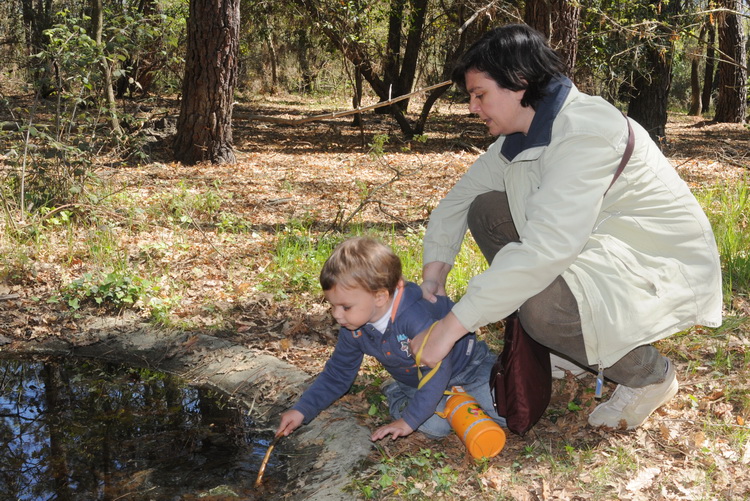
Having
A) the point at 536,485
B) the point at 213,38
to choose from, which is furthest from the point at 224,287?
the point at 213,38

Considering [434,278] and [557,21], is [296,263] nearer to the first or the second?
[434,278]

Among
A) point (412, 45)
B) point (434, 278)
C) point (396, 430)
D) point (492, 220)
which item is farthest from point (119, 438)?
point (412, 45)

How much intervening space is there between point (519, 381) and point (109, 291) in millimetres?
3116

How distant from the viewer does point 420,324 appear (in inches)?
117

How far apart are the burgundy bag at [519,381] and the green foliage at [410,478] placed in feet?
1.17

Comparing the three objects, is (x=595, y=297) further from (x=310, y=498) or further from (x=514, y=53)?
(x=310, y=498)

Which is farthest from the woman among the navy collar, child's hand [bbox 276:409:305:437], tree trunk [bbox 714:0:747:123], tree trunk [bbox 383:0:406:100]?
tree trunk [bbox 714:0:747:123]

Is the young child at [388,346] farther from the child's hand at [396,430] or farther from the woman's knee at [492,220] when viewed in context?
the woman's knee at [492,220]

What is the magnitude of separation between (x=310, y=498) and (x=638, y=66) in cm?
1084

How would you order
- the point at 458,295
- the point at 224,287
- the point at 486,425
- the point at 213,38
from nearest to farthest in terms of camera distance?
the point at 486,425, the point at 458,295, the point at 224,287, the point at 213,38

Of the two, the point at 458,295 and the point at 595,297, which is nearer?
the point at 595,297

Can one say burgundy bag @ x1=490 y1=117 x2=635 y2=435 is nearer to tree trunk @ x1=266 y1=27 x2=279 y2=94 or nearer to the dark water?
the dark water

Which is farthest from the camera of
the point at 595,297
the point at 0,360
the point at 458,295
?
the point at 458,295

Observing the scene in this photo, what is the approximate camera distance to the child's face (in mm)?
2832
